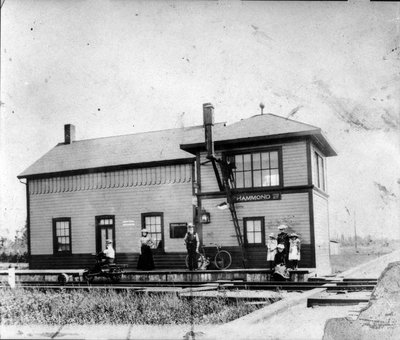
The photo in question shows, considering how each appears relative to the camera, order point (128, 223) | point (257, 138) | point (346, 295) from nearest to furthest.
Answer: point (346, 295)
point (257, 138)
point (128, 223)

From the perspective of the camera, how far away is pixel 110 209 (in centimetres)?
2150

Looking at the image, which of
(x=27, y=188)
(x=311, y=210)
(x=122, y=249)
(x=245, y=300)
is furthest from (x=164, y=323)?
(x=27, y=188)

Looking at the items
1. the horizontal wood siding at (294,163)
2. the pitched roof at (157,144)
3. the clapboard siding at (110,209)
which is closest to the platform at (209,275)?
the horizontal wood siding at (294,163)

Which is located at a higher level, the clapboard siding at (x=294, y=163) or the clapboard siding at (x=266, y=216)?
the clapboard siding at (x=294, y=163)

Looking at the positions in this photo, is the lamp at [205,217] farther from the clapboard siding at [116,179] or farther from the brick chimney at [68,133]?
the brick chimney at [68,133]

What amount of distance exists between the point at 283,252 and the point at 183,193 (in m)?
7.35

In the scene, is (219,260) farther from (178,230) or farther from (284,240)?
(284,240)

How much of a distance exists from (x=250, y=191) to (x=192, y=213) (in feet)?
8.91

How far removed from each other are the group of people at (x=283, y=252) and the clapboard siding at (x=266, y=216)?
9.23 feet

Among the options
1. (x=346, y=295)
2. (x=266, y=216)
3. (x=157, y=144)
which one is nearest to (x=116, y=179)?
(x=157, y=144)

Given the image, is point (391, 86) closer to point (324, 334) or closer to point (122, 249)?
point (324, 334)

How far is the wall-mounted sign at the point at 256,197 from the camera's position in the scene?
59.4ft

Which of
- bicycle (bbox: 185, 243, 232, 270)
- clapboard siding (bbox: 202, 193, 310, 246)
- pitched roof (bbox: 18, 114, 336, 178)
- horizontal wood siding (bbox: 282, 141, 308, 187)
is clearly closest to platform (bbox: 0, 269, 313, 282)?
bicycle (bbox: 185, 243, 232, 270)

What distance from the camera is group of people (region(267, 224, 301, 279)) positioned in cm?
1328
